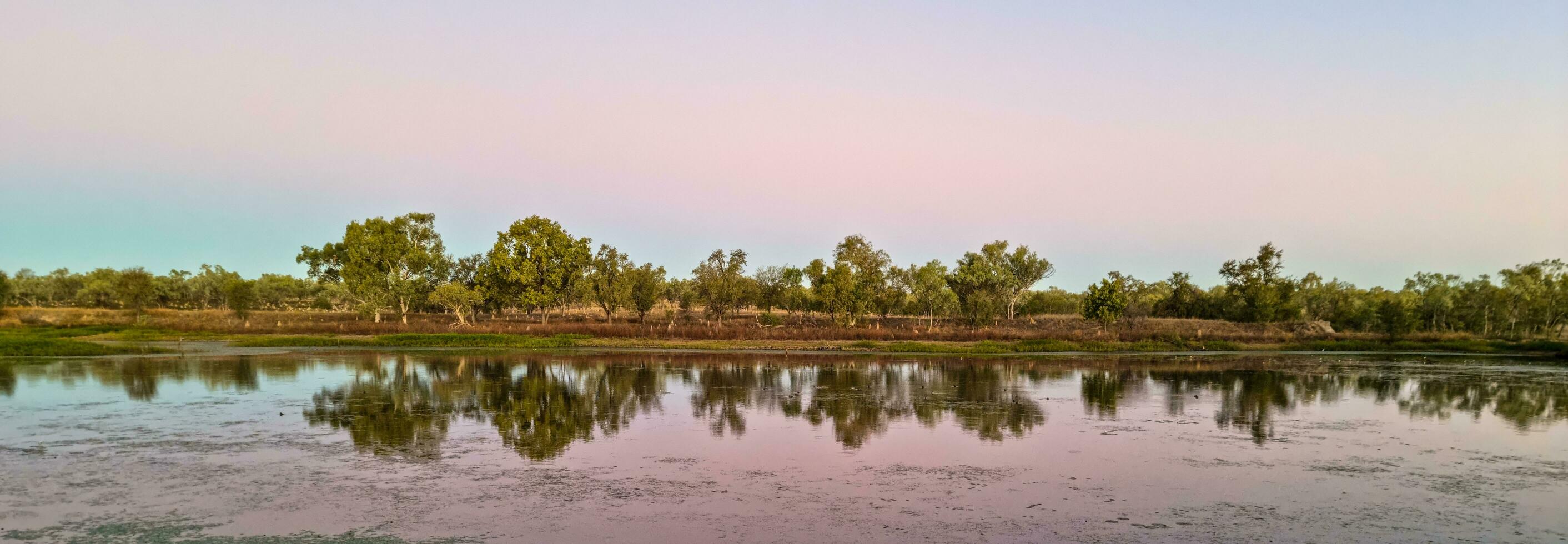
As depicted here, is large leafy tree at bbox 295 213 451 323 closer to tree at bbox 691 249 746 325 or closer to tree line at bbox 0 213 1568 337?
tree line at bbox 0 213 1568 337

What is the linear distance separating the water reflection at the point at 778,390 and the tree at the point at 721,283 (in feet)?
89.2

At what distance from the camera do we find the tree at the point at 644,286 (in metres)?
71.3

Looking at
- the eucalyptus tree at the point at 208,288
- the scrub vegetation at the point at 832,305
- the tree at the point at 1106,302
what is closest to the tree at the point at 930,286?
the scrub vegetation at the point at 832,305

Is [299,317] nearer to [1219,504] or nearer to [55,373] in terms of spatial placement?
[55,373]

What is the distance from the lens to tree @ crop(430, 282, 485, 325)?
6881 cm

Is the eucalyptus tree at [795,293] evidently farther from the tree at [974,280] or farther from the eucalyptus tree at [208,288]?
the eucalyptus tree at [208,288]

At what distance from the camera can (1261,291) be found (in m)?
74.6

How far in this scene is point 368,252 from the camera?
76000 mm

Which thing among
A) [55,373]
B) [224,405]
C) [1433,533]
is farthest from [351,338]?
[1433,533]

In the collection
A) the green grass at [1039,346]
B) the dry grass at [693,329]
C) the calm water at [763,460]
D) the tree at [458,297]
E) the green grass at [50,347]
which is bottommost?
the calm water at [763,460]

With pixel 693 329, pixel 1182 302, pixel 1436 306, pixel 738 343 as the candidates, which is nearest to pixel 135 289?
pixel 693 329

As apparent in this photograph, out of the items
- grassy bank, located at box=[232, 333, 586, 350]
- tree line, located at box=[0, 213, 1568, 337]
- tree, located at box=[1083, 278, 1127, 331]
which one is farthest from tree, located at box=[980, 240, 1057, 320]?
grassy bank, located at box=[232, 333, 586, 350]

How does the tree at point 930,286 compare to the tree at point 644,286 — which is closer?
the tree at point 644,286

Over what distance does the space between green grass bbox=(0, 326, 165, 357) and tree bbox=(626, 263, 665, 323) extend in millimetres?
35179
